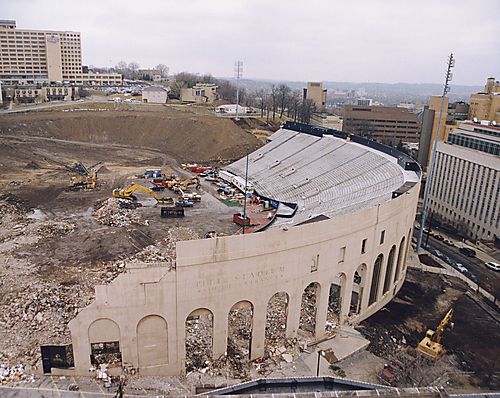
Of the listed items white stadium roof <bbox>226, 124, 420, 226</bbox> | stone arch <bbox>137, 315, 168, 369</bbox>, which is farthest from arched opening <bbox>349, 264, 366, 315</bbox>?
stone arch <bbox>137, 315, 168, 369</bbox>

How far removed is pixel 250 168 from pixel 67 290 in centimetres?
4347

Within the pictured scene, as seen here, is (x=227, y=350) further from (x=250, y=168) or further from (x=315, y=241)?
(x=250, y=168)

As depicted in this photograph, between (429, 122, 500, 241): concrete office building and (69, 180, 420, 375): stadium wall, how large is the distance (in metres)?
29.9

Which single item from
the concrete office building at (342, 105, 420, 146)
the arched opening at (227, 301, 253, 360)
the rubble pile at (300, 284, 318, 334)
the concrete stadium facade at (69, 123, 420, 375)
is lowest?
the arched opening at (227, 301, 253, 360)

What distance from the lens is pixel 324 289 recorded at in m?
27.8

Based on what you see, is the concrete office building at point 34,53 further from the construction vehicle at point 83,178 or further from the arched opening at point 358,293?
the arched opening at point 358,293

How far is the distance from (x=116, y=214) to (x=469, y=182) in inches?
1683

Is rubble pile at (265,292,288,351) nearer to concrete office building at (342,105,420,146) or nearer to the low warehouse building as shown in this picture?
the low warehouse building

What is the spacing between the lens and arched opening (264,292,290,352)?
27.3 m

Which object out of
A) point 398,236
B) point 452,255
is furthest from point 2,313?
point 452,255

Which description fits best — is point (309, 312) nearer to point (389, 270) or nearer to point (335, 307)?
point (335, 307)

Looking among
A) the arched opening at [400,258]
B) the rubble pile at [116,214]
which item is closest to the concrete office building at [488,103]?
the arched opening at [400,258]

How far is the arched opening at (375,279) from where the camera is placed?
32594 millimetres

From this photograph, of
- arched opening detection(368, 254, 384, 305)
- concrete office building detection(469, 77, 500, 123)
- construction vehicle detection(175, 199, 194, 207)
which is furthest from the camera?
concrete office building detection(469, 77, 500, 123)
